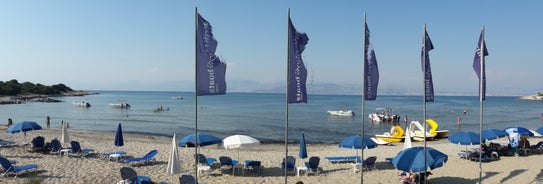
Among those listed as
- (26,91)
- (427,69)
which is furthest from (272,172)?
(26,91)

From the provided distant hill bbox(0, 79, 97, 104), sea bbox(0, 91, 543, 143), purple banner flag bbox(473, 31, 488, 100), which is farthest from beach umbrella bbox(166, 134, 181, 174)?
distant hill bbox(0, 79, 97, 104)

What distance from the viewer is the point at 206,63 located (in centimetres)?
902

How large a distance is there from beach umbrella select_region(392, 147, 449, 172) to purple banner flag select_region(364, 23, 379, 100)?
219 centimetres

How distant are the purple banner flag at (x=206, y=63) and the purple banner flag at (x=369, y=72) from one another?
170 inches

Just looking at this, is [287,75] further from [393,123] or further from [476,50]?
[393,123]

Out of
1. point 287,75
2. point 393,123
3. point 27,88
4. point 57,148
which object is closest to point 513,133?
point 287,75

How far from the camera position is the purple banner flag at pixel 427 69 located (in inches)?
441

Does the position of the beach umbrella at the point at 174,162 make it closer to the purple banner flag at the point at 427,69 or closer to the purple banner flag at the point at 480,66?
the purple banner flag at the point at 427,69

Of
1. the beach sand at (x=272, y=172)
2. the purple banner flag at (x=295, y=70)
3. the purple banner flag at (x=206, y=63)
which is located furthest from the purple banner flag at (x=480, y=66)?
the purple banner flag at (x=206, y=63)

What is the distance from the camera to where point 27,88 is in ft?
406

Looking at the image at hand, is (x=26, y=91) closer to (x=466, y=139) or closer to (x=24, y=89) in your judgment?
(x=24, y=89)

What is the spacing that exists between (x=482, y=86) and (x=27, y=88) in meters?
143

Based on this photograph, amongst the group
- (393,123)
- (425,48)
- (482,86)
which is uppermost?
(425,48)

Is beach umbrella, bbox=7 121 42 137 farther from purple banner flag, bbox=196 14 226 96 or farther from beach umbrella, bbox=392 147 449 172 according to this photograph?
beach umbrella, bbox=392 147 449 172
